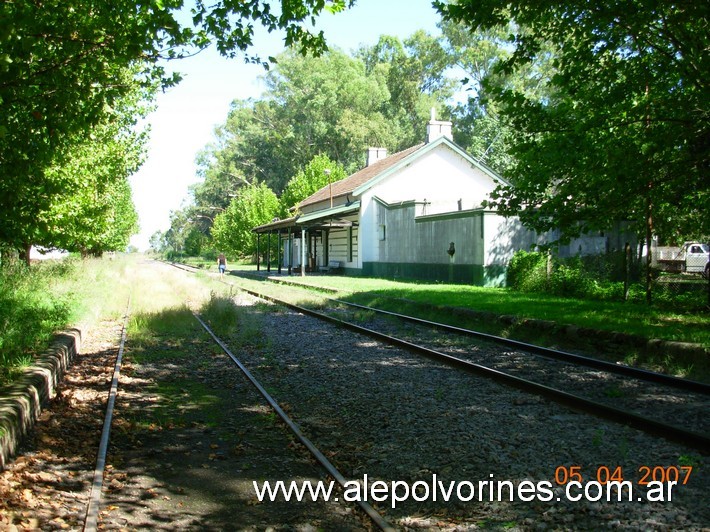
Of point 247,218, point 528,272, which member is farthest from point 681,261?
point 247,218

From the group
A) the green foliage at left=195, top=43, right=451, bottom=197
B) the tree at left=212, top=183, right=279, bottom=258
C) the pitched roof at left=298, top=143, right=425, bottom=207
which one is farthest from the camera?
the green foliage at left=195, top=43, right=451, bottom=197

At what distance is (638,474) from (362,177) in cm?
3478

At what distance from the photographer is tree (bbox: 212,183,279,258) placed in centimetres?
5459

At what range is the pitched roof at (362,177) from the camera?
35272 mm

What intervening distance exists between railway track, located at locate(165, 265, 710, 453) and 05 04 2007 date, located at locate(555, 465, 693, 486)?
2.10ft

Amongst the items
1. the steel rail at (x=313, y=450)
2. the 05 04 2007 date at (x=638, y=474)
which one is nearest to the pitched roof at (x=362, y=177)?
the steel rail at (x=313, y=450)

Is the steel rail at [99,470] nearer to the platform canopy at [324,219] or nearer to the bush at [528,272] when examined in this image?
the bush at [528,272]

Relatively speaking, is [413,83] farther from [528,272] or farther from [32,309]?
[32,309]

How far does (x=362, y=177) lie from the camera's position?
127 feet

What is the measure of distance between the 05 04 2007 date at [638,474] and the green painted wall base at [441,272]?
17.3m

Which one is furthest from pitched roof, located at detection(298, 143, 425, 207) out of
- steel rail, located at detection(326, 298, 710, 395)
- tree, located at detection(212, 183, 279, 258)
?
steel rail, located at detection(326, 298, 710, 395)

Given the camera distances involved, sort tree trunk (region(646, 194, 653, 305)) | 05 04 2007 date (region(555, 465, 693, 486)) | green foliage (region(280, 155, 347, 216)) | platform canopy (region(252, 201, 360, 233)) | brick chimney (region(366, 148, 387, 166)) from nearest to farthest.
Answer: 05 04 2007 date (region(555, 465, 693, 486)) → tree trunk (region(646, 194, 653, 305)) → platform canopy (region(252, 201, 360, 233)) → brick chimney (region(366, 148, 387, 166)) → green foliage (region(280, 155, 347, 216))

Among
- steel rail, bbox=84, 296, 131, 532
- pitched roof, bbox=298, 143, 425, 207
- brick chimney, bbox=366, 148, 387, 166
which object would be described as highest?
brick chimney, bbox=366, 148, 387, 166

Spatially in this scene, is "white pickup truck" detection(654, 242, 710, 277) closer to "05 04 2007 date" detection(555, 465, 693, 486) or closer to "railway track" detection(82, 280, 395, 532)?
"railway track" detection(82, 280, 395, 532)
